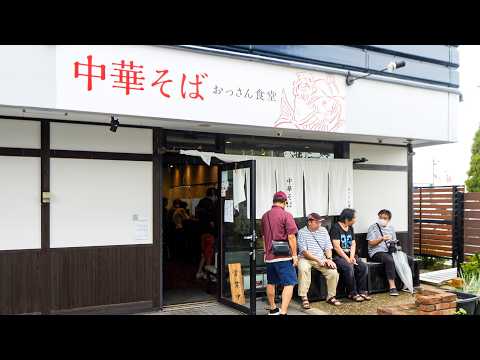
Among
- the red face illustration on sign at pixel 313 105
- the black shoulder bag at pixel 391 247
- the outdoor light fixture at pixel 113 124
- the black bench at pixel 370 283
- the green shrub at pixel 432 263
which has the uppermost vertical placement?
the red face illustration on sign at pixel 313 105

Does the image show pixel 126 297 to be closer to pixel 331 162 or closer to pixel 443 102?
pixel 331 162

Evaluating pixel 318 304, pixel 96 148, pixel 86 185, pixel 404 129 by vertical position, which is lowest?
pixel 318 304

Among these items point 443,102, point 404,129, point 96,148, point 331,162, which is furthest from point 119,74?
point 443,102

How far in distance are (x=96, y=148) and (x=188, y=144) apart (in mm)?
1638

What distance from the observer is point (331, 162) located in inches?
340

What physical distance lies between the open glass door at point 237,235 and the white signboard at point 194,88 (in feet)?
3.35

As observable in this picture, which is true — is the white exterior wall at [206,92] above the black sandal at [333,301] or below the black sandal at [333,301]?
above

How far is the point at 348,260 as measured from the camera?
7965 mm

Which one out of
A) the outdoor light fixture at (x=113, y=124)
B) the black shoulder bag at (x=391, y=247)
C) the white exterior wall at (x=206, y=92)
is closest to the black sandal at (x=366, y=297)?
the black shoulder bag at (x=391, y=247)

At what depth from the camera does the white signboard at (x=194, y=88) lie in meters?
5.63

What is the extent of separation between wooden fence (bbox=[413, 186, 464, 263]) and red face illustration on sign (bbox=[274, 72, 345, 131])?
452 cm

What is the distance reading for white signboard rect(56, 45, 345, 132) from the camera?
5.63m

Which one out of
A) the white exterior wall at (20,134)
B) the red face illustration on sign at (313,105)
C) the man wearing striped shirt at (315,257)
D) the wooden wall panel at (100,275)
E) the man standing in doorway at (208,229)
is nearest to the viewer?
the white exterior wall at (20,134)

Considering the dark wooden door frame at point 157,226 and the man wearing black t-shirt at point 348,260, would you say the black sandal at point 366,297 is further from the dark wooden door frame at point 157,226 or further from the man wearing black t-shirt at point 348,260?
the dark wooden door frame at point 157,226
